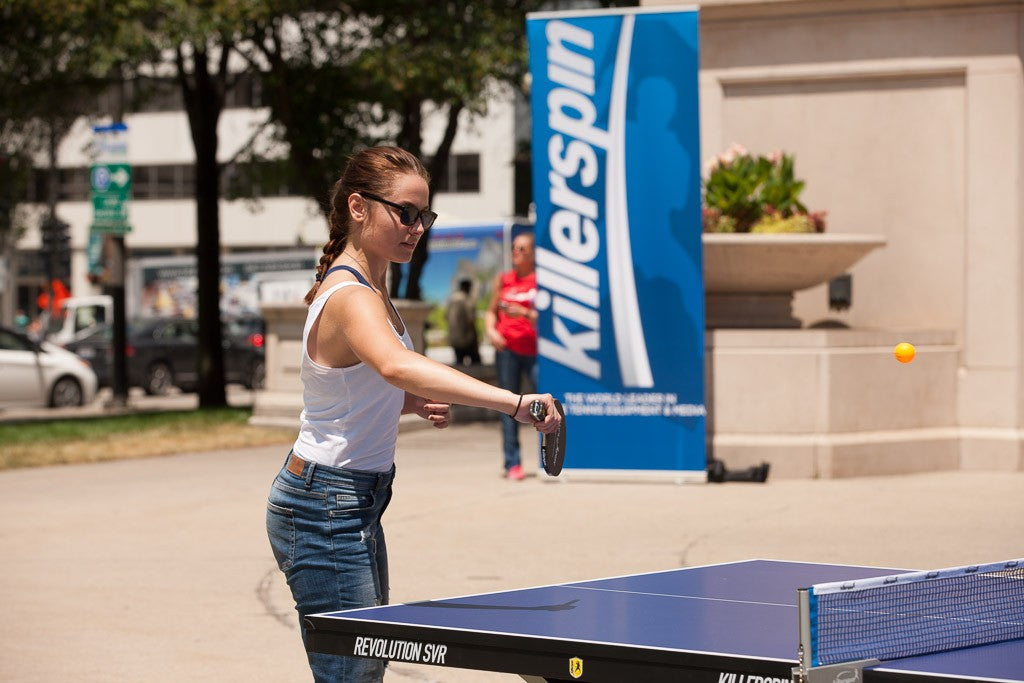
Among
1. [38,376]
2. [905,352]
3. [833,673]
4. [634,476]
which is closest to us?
[833,673]

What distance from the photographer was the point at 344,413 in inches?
152

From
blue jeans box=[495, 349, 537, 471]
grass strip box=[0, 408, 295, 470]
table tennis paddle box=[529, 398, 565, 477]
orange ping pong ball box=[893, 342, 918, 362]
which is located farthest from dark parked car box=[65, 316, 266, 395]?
table tennis paddle box=[529, 398, 565, 477]

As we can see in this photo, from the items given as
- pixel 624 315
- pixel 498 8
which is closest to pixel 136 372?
pixel 498 8

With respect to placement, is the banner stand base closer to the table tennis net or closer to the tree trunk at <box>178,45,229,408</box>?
the table tennis net

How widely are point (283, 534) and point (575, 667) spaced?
909mm

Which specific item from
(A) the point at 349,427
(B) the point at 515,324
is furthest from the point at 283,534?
(B) the point at 515,324

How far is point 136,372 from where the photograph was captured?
32.2 m

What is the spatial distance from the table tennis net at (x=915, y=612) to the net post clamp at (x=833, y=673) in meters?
0.03

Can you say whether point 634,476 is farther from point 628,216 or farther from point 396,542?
point 396,542

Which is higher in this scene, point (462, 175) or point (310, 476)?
point (462, 175)

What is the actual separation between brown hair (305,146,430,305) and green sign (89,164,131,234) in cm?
1834

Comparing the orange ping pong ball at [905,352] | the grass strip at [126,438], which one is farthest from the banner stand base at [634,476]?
the orange ping pong ball at [905,352]

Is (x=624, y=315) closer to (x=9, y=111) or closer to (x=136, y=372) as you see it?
(x=9, y=111)

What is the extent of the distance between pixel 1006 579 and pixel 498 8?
677 inches
